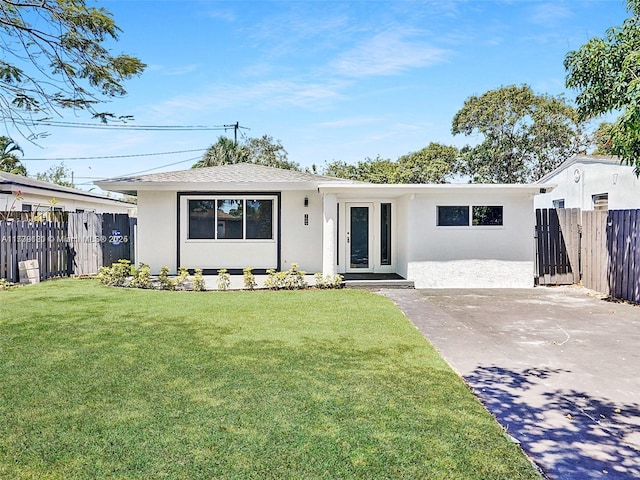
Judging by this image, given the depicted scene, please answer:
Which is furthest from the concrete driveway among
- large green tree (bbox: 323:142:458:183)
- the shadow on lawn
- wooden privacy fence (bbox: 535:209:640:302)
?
large green tree (bbox: 323:142:458:183)

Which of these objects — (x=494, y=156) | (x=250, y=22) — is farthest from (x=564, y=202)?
(x=250, y=22)

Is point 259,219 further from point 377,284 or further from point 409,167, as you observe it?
point 409,167

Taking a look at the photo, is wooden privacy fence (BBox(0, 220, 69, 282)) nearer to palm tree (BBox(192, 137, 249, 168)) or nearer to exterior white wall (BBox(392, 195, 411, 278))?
exterior white wall (BBox(392, 195, 411, 278))

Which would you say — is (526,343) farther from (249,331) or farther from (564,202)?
(564,202)

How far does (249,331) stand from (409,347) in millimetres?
2401

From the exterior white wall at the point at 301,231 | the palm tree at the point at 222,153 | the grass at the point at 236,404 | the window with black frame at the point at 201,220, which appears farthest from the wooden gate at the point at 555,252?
the palm tree at the point at 222,153

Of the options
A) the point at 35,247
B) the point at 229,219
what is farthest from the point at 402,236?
the point at 35,247

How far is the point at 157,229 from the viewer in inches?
517

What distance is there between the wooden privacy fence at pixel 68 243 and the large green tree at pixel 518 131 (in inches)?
873

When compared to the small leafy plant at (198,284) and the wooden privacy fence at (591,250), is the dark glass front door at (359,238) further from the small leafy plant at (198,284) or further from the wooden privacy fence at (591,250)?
the wooden privacy fence at (591,250)

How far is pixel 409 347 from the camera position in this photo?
5.91 m

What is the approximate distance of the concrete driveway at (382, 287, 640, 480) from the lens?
11.0 ft

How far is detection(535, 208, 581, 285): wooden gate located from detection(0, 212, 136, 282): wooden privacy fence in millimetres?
12928

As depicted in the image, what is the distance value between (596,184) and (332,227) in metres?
11.1
